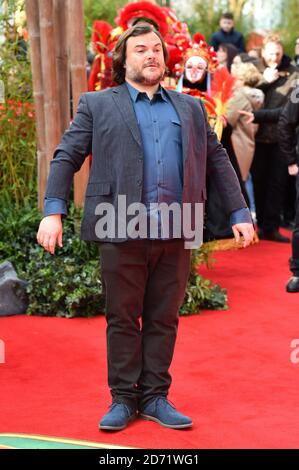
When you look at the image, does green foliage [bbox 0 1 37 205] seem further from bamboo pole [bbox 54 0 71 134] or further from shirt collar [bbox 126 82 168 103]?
shirt collar [bbox 126 82 168 103]

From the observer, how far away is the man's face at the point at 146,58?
342 centimetres

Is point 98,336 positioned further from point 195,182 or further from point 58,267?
point 195,182

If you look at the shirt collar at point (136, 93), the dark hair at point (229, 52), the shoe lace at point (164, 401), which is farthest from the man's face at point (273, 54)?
the shoe lace at point (164, 401)

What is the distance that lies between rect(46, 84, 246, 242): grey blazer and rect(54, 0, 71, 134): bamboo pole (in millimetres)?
2332

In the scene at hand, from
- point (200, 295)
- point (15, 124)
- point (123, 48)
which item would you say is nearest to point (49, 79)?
point (15, 124)

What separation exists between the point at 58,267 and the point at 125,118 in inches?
86.4

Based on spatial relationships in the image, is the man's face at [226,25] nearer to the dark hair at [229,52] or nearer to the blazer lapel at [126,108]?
the dark hair at [229,52]

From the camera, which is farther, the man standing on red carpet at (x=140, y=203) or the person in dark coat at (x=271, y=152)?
the person in dark coat at (x=271, y=152)

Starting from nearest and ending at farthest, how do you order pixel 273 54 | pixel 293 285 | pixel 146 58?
pixel 146 58
pixel 293 285
pixel 273 54

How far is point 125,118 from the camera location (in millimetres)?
3391

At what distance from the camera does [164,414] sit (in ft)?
11.4

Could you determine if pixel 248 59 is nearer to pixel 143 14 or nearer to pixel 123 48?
pixel 143 14

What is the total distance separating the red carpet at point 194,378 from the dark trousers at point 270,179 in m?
1.78

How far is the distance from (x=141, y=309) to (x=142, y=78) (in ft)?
2.83
